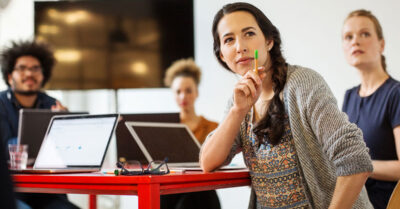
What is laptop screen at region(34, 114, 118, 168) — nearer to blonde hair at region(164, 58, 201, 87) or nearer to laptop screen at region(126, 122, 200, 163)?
laptop screen at region(126, 122, 200, 163)

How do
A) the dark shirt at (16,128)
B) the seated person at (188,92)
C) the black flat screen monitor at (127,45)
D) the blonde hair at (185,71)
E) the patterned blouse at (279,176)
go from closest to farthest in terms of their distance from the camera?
the patterned blouse at (279,176), the dark shirt at (16,128), the seated person at (188,92), the blonde hair at (185,71), the black flat screen monitor at (127,45)

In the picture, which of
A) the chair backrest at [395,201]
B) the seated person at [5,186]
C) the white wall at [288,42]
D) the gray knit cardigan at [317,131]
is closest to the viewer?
the seated person at [5,186]

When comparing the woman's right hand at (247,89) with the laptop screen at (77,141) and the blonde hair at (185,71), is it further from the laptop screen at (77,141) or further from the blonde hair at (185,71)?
the blonde hair at (185,71)

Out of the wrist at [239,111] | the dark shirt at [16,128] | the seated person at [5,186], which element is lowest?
the dark shirt at [16,128]

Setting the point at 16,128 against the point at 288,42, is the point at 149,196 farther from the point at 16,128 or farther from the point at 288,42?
the point at 288,42

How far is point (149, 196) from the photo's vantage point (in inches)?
43.8

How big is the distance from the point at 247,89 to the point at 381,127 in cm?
80

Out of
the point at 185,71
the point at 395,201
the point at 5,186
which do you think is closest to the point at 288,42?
the point at 185,71

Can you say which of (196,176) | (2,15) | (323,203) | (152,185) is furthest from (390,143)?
(2,15)

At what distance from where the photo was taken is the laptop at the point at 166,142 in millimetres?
1627

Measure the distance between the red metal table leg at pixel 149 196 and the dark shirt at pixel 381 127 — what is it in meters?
1.07

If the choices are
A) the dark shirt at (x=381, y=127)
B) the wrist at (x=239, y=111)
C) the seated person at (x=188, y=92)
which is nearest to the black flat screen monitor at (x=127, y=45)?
the seated person at (x=188, y=92)

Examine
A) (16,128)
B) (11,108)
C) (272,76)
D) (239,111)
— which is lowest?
(16,128)

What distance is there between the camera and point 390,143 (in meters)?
1.80
